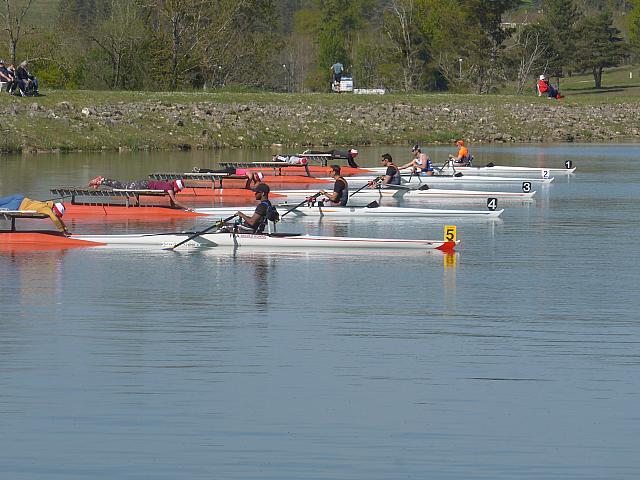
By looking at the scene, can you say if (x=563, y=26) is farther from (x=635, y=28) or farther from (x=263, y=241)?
(x=263, y=241)

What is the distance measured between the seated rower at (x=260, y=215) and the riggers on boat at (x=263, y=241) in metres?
0.20

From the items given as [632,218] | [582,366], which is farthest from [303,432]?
[632,218]

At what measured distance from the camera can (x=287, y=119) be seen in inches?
2441

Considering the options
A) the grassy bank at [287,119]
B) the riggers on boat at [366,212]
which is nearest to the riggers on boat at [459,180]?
the riggers on boat at [366,212]

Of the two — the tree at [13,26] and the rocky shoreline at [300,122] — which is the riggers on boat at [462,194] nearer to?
the rocky shoreline at [300,122]

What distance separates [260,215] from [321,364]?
863 centimetres

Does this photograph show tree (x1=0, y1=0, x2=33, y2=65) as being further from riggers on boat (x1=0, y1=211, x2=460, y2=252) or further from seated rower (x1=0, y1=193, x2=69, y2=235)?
riggers on boat (x1=0, y1=211, x2=460, y2=252)

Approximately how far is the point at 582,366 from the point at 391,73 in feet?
281

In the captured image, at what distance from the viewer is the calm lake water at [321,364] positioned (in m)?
10.9

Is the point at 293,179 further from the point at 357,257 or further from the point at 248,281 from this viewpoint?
the point at 248,281

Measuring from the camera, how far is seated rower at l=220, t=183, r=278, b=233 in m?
22.2

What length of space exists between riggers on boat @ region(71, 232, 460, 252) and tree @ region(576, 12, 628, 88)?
85.7 meters

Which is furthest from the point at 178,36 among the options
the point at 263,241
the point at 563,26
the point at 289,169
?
the point at 263,241

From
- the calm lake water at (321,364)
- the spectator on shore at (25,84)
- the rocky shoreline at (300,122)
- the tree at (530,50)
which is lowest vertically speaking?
the calm lake water at (321,364)
